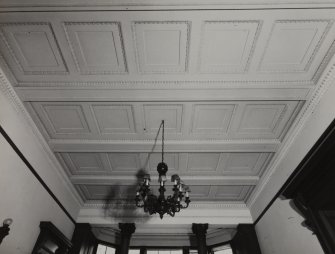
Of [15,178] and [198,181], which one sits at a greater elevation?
[198,181]

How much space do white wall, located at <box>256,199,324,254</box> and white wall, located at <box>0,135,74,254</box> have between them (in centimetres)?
524

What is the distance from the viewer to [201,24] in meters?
3.30

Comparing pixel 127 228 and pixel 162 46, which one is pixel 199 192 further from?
pixel 162 46

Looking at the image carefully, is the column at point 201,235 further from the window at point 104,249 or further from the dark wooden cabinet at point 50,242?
the dark wooden cabinet at point 50,242

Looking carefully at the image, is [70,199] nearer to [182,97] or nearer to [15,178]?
[15,178]

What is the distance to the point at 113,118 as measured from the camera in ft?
Result: 15.5

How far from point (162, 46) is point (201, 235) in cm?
577

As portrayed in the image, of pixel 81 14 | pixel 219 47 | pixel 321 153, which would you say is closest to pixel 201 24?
pixel 219 47

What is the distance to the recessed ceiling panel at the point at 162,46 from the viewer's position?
3.34m

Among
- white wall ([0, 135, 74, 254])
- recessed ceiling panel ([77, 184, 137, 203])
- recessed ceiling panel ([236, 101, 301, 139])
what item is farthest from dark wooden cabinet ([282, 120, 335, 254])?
white wall ([0, 135, 74, 254])

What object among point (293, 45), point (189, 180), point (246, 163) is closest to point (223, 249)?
point (189, 180)

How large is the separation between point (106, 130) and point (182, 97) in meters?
1.78

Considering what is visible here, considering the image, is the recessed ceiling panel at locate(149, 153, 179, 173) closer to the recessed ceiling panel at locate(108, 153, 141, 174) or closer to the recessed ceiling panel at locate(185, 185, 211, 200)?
the recessed ceiling panel at locate(108, 153, 141, 174)

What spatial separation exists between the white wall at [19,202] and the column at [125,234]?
8.06 feet
